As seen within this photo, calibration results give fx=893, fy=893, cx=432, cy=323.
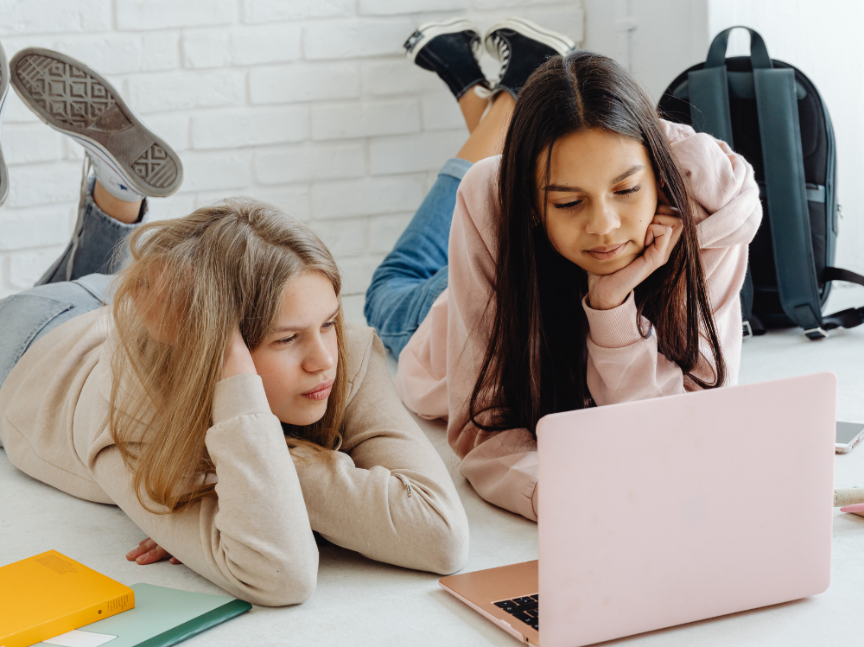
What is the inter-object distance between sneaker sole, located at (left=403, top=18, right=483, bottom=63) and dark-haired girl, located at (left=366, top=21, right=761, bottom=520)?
1042 millimetres

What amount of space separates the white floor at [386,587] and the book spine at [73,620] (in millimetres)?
78

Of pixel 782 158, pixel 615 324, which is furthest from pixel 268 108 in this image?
pixel 615 324

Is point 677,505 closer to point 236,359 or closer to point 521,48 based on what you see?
point 236,359

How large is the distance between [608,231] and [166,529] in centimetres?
57

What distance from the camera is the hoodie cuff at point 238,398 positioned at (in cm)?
87

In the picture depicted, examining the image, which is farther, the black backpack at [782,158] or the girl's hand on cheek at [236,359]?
the black backpack at [782,158]

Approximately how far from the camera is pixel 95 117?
1552mm

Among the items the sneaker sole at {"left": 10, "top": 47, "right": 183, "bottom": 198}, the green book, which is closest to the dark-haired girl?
the green book

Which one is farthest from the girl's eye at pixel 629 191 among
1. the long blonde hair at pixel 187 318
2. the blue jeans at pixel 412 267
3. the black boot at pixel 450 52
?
the black boot at pixel 450 52

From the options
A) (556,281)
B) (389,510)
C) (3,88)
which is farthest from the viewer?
(3,88)

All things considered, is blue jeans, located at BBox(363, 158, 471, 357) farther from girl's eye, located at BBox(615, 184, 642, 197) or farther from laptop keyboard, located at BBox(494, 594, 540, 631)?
laptop keyboard, located at BBox(494, 594, 540, 631)

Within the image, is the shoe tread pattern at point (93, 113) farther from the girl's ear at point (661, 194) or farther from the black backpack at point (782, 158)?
the black backpack at point (782, 158)

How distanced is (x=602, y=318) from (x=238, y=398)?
17.8 inches

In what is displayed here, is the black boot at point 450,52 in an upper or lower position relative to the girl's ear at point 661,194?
upper
